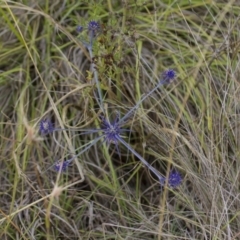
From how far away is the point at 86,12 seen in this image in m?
1.91

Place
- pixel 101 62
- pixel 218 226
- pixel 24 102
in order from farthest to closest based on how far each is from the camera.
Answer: pixel 24 102 → pixel 101 62 → pixel 218 226

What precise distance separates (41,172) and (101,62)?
321 millimetres

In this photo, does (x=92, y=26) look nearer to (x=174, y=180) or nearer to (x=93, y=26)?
(x=93, y=26)

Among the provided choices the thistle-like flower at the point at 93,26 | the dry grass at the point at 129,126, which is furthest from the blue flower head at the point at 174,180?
the thistle-like flower at the point at 93,26

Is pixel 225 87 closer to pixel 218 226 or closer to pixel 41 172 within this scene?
pixel 218 226

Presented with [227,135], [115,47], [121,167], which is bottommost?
[121,167]

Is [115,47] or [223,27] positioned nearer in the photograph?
[115,47]

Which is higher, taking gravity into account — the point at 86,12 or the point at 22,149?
the point at 86,12

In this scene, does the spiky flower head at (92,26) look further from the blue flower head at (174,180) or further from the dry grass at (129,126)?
the blue flower head at (174,180)

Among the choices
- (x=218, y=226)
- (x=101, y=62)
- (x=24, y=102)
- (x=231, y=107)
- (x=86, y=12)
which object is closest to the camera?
(x=218, y=226)

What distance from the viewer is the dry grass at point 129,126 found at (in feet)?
4.73

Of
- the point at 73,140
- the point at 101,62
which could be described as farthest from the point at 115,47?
the point at 73,140

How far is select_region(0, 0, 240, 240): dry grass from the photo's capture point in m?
1.44

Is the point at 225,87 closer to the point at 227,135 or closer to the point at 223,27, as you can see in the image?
the point at 227,135
